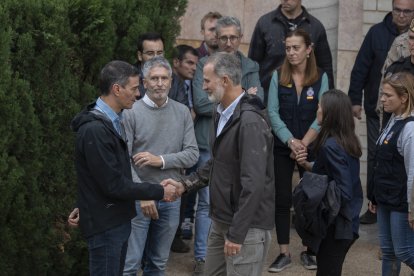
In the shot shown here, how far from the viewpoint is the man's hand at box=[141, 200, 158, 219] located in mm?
6192

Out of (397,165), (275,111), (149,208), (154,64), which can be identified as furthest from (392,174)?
(154,64)

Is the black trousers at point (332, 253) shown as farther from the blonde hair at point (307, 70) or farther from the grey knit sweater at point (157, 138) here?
the blonde hair at point (307, 70)

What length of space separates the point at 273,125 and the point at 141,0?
5.05ft

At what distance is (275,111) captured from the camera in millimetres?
7770

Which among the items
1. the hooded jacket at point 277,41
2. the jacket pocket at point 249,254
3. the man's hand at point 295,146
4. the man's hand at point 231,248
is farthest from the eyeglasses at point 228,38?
the man's hand at point 231,248

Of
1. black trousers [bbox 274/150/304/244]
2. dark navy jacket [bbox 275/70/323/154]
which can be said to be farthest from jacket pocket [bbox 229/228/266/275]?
dark navy jacket [bbox 275/70/323/154]

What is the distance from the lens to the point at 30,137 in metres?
6.32

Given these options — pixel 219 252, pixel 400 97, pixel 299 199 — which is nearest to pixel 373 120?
pixel 400 97

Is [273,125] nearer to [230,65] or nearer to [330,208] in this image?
[330,208]

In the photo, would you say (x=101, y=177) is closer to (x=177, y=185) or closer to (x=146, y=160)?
(x=177, y=185)

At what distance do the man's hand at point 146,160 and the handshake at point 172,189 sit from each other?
0.26 meters

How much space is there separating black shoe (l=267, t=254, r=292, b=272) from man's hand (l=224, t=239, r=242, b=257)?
7.94ft

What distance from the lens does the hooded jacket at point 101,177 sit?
17.1 ft

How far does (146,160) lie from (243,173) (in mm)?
1260
